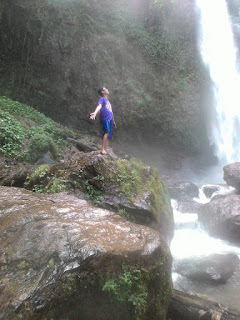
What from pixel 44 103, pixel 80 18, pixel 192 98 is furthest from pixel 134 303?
pixel 192 98

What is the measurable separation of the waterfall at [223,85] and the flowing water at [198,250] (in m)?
7.32

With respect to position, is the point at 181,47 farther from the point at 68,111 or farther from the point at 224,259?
the point at 224,259

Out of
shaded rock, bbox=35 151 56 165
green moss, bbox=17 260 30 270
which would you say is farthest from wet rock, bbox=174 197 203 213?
green moss, bbox=17 260 30 270

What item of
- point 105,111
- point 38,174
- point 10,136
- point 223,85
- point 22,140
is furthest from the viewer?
point 223,85

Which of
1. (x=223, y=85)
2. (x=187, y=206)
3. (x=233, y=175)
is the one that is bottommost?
(x=187, y=206)

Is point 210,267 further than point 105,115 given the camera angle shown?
Yes

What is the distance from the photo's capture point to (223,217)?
29.8 feet

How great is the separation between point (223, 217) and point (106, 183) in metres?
5.68

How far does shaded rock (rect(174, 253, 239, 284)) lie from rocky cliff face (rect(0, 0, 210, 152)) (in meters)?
10.9

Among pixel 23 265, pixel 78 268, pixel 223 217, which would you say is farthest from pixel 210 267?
pixel 23 265

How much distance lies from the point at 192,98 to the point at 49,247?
18314 millimetres

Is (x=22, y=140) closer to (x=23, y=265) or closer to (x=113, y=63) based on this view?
(x=23, y=265)

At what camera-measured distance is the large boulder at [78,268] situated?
2172mm

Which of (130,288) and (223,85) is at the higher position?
(223,85)
